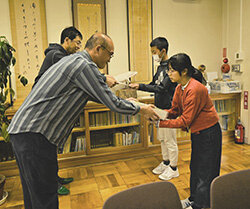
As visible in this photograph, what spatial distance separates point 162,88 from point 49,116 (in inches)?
61.1

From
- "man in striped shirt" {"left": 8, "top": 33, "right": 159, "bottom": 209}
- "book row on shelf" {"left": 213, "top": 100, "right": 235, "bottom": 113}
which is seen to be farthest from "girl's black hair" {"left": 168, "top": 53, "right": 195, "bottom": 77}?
"book row on shelf" {"left": 213, "top": 100, "right": 235, "bottom": 113}

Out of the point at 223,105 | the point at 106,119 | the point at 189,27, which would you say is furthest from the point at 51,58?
the point at 223,105

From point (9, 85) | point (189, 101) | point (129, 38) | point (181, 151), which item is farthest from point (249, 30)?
point (9, 85)

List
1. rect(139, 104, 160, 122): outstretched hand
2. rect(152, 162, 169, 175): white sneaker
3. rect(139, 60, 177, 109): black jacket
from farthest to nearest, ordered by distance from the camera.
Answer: rect(152, 162, 169, 175): white sneaker
rect(139, 60, 177, 109): black jacket
rect(139, 104, 160, 122): outstretched hand

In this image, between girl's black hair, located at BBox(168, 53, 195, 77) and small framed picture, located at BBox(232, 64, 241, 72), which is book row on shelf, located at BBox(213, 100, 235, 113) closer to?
small framed picture, located at BBox(232, 64, 241, 72)

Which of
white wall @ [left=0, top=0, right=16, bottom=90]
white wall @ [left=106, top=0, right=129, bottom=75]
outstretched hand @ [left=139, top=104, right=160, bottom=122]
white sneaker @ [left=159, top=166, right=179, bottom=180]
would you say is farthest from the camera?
white wall @ [left=106, top=0, right=129, bottom=75]

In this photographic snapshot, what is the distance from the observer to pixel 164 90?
8.82 feet

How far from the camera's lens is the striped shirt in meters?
1.39

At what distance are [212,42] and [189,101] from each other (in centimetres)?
280

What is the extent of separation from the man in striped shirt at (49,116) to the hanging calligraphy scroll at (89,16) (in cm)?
218

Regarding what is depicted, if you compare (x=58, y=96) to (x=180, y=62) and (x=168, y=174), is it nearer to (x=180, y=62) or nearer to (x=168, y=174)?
(x=180, y=62)

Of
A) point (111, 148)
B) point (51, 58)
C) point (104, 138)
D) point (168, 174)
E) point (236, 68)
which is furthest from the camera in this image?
point (236, 68)

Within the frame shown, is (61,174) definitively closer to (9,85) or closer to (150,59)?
(9,85)

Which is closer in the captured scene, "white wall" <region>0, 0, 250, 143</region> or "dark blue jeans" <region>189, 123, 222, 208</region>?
"dark blue jeans" <region>189, 123, 222, 208</region>
